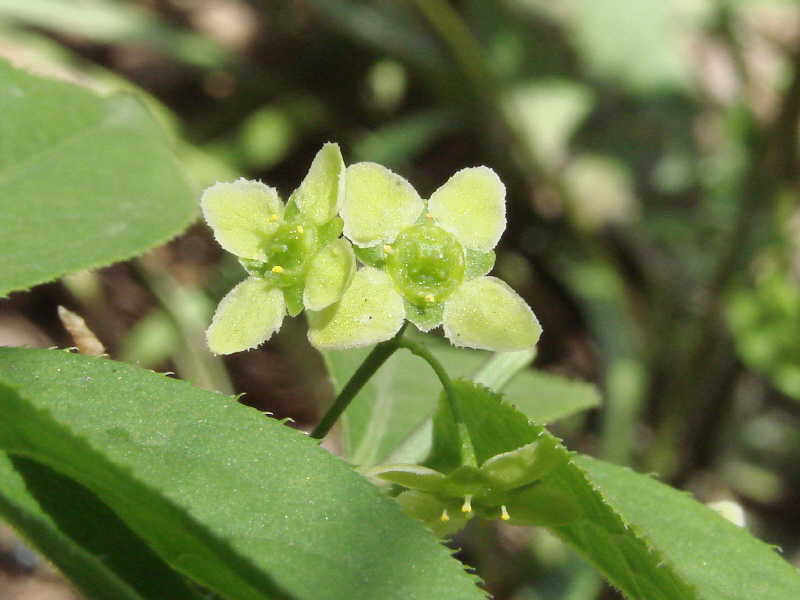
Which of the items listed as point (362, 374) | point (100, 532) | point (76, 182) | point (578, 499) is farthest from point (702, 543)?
point (76, 182)

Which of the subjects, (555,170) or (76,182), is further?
(555,170)

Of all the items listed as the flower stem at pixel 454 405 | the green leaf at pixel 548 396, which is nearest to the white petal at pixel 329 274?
the flower stem at pixel 454 405

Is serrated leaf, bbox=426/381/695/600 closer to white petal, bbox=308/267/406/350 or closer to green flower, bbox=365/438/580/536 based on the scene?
green flower, bbox=365/438/580/536

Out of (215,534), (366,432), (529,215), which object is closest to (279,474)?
(215,534)

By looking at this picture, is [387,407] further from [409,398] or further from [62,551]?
[62,551]

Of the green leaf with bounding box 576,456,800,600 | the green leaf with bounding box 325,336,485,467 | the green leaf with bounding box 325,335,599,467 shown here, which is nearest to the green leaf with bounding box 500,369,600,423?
the green leaf with bounding box 325,335,599,467

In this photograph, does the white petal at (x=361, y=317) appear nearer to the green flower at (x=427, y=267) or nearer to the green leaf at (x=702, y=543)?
the green flower at (x=427, y=267)

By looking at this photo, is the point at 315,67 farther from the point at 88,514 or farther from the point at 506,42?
the point at 88,514
